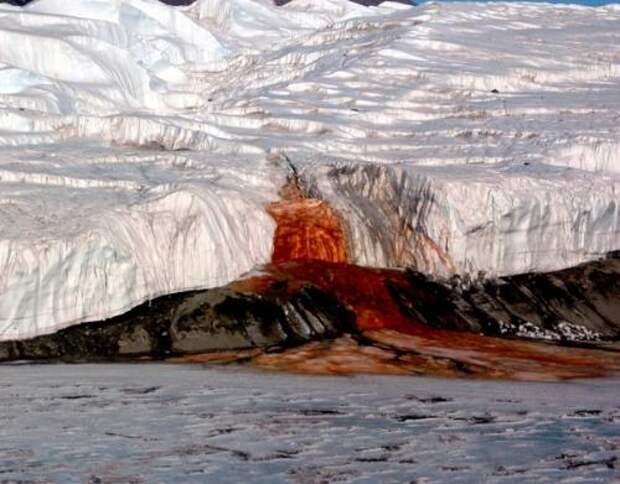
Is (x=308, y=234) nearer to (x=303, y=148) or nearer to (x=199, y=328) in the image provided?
(x=199, y=328)

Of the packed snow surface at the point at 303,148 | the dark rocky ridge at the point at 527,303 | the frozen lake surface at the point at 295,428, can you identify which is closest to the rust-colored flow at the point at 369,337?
the dark rocky ridge at the point at 527,303

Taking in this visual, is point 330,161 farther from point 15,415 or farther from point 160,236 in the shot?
point 15,415

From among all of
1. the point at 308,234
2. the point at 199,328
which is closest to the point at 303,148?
the point at 308,234

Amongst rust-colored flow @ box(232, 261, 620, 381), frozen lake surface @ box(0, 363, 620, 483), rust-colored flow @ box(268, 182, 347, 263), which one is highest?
rust-colored flow @ box(268, 182, 347, 263)

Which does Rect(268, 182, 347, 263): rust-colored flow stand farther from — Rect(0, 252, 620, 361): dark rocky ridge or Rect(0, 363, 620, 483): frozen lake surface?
Rect(0, 363, 620, 483): frozen lake surface

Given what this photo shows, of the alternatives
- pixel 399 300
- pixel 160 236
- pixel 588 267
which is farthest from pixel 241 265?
pixel 588 267

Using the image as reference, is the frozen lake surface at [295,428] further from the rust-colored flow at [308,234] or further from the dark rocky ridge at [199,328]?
the rust-colored flow at [308,234]

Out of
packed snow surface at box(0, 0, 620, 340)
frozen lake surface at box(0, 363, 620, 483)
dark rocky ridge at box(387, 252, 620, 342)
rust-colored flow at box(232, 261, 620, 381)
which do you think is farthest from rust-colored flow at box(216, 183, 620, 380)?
frozen lake surface at box(0, 363, 620, 483)
